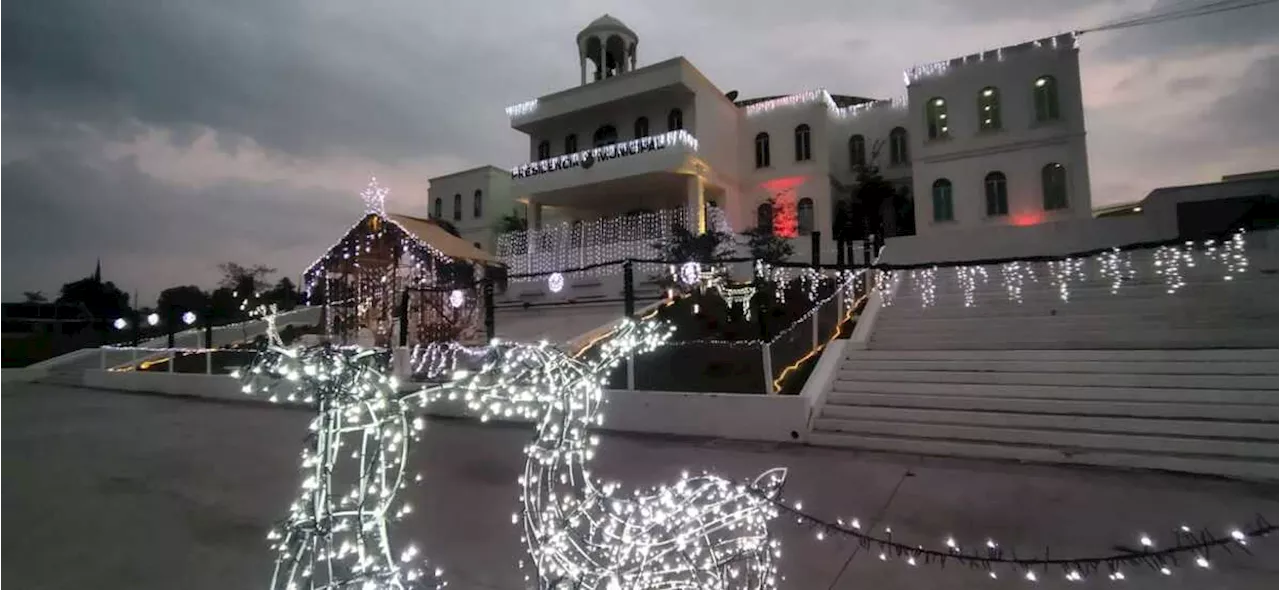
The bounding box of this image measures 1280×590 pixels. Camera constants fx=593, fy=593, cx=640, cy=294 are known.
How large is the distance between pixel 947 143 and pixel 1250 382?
45.2 ft

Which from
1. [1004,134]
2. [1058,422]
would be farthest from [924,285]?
[1004,134]

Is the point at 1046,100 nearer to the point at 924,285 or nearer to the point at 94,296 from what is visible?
the point at 924,285

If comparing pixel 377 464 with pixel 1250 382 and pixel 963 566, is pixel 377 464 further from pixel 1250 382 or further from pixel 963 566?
pixel 1250 382

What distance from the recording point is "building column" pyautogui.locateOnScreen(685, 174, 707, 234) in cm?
1912

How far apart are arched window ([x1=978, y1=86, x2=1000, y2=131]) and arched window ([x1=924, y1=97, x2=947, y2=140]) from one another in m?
0.99

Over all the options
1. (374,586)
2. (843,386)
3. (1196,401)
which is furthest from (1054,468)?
(374,586)

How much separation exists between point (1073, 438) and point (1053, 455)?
371 mm

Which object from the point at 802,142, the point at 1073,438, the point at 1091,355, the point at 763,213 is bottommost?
the point at 1073,438

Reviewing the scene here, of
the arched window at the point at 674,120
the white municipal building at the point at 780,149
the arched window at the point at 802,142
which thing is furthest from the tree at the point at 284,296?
the arched window at the point at 802,142

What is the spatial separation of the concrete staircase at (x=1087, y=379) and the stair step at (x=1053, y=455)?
0.03 feet

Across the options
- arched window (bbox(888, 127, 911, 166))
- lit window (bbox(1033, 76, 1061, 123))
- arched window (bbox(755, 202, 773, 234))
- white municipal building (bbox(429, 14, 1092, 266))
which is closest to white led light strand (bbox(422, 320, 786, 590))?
white municipal building (bbox(429, 14, 1092, 266))

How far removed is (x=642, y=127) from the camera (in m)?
22.0

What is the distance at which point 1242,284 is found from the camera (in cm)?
917

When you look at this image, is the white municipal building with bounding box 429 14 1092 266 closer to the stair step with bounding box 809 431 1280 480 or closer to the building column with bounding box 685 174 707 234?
the building column with bounding box 685 174 707 234
